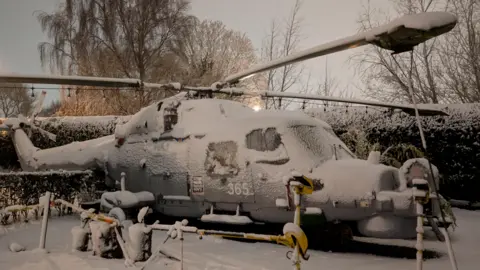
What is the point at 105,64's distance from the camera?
690 inches

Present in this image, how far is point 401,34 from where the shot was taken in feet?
11.9

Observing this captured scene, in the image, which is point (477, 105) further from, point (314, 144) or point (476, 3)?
point (314, 144)

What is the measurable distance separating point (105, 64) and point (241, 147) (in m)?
12.8

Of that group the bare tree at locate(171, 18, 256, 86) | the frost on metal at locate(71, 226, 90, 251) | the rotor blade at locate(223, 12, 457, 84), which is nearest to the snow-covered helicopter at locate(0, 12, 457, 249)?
the rotor blade at locate(223, 12, 457, 84)

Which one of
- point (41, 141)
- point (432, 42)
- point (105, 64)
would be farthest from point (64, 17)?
point (432, 42)

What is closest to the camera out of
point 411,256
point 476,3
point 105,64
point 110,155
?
point 411,256

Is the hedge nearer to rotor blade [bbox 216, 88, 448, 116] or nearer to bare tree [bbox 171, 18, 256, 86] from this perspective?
rotor blade [bbox 216, 88, 448, 116]

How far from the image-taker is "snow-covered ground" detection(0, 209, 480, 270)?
5.14m

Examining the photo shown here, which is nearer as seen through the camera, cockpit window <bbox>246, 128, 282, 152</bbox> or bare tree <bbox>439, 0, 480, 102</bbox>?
cockpit window <bbox>246, 128, 282, 152</bbox>

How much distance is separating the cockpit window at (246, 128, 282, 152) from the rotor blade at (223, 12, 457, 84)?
1996mm

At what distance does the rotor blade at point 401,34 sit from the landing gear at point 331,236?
8.91 feet

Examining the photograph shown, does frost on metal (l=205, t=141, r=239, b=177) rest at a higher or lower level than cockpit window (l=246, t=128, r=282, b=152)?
lower

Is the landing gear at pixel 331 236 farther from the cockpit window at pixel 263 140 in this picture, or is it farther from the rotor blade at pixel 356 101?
the rotor blade at pixel 356 101

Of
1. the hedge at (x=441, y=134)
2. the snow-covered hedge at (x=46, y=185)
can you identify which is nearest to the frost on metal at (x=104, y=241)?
the snow-covered hedge at (x=46, y=185)
